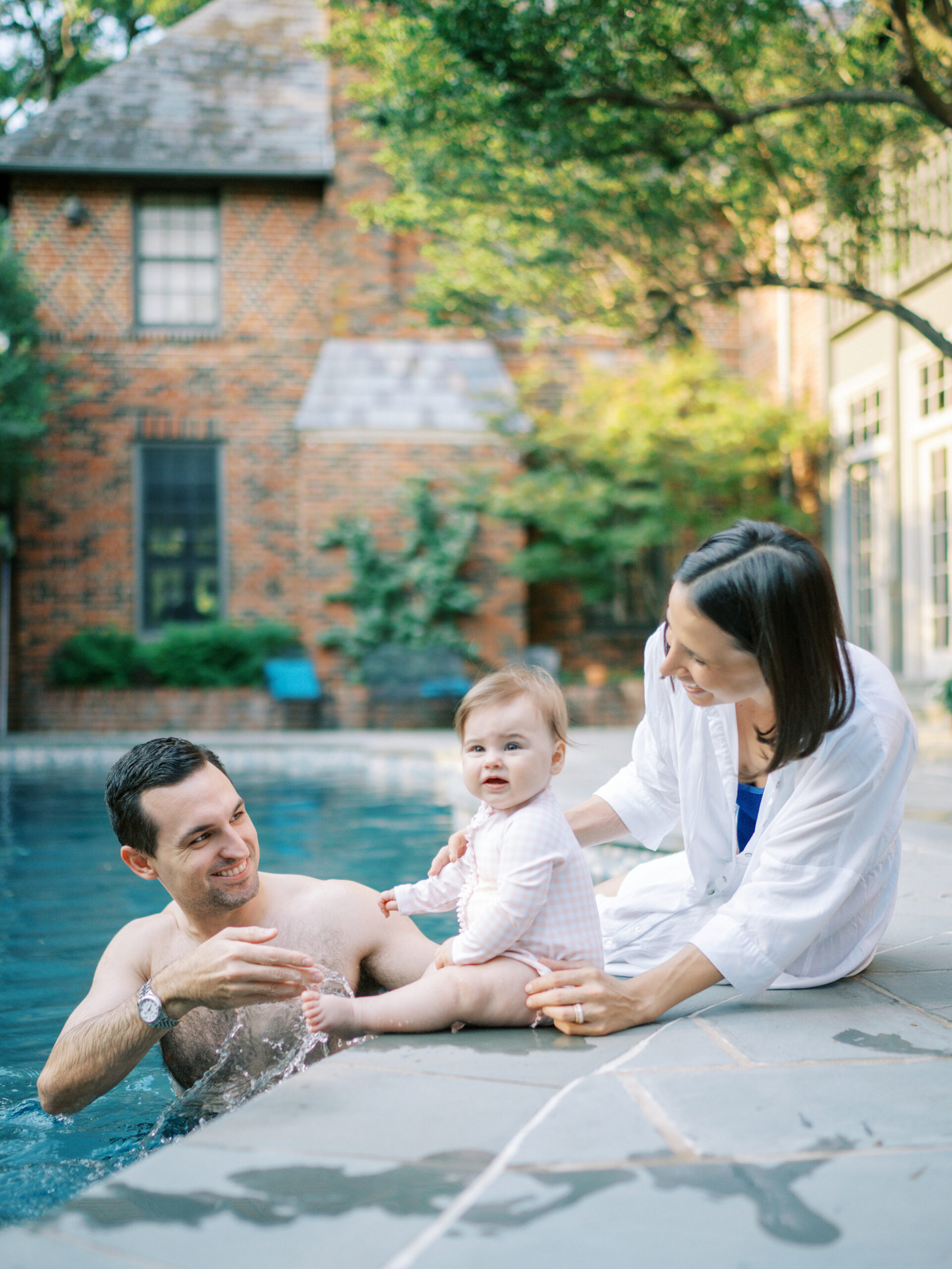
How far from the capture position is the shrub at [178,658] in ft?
43.1

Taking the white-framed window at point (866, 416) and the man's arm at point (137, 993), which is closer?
the man's arm at point (137, 993)

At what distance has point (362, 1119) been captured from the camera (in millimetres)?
1655

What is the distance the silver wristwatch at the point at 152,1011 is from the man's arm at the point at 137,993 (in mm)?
15

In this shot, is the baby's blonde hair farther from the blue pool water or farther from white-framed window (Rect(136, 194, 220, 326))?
white-framed window (Rect(136, 194, 220, 326))

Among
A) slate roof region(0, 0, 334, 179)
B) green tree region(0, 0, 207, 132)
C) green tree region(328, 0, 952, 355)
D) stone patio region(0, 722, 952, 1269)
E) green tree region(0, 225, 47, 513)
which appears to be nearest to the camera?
stone patio region(0, 722, 952, 1269)

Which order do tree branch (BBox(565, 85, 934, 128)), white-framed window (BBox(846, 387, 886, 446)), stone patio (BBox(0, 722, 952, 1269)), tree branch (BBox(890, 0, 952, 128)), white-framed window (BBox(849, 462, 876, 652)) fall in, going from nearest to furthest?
stone patio (BBox(0, 722, 952, 1269)) → tree branch (BBox(890, 0, 952, 128)) → tree branch (BBox(565, 85, 934, 128)) → white-framed window (BBox(846, 387, 886, 446)) → white-framed window (BBox(849, 462, 876, 652))

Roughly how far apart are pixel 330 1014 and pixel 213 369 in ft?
43.0

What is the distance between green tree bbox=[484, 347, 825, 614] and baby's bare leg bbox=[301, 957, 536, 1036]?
35.7 feet

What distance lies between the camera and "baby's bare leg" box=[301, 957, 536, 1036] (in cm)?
211

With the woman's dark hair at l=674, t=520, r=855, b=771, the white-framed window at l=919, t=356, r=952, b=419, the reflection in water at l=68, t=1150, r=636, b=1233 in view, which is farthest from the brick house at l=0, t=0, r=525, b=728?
the reflection in water at l=68, t=1150, r=636, b=1233

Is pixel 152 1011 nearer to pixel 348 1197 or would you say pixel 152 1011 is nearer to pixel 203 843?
pixel 203 843

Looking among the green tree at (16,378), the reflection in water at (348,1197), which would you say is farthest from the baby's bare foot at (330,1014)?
the green tree at (16,378)

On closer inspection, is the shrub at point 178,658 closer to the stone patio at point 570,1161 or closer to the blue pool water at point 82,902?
the blue pool water at point 82,902

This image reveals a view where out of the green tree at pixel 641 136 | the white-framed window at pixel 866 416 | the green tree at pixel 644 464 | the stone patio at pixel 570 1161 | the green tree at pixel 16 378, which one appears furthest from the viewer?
the green tree at pixel 644 464
